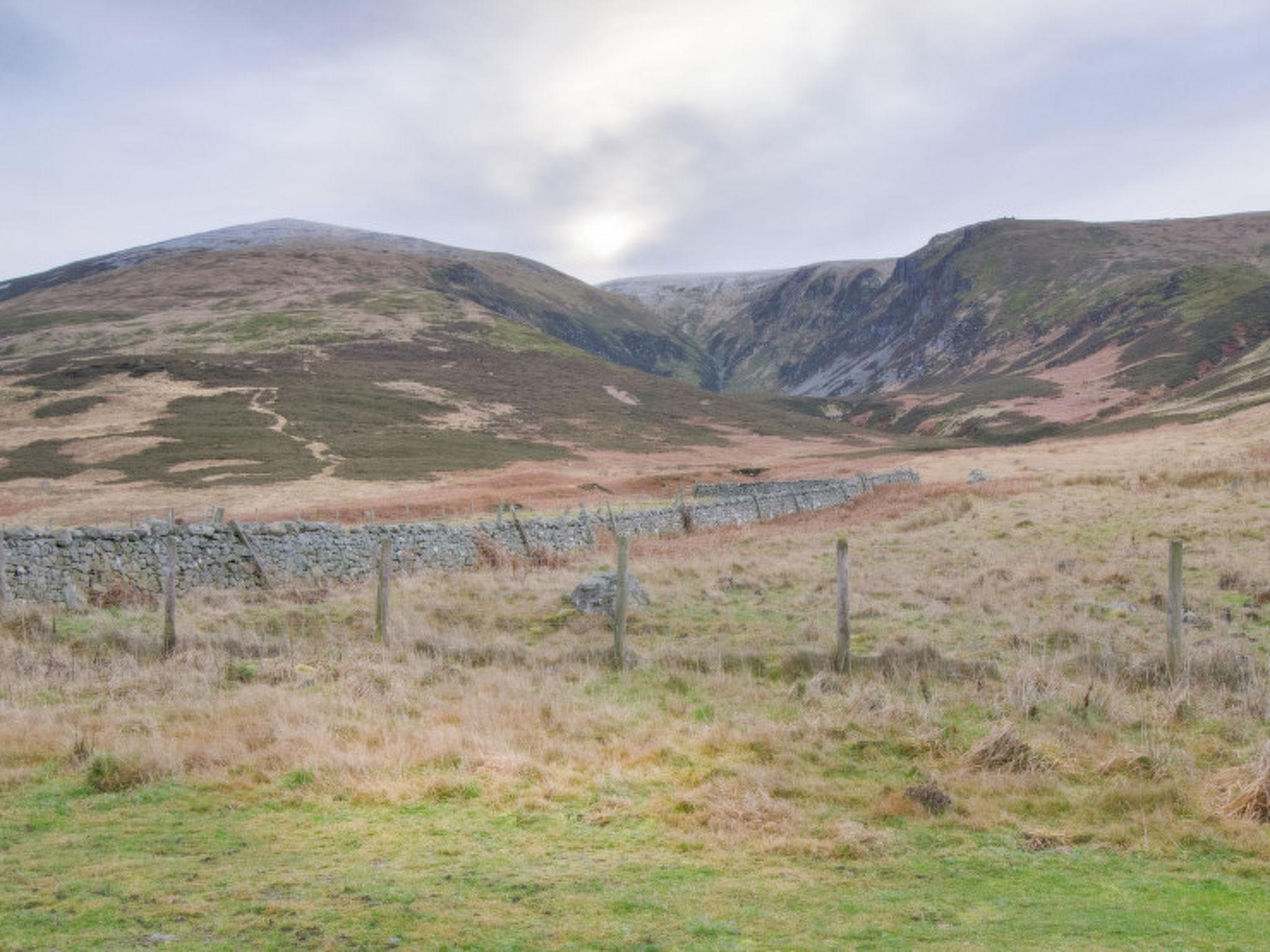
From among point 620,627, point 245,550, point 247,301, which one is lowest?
point 620,627

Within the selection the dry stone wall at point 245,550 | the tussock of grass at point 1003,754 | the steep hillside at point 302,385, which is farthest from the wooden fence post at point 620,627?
the steep hillside at point 302,385

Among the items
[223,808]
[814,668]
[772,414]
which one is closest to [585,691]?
[814,668]

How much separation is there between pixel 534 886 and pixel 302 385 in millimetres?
A: 99412

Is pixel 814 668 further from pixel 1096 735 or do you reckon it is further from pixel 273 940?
pixel 273 940

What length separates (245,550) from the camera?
75.8ft

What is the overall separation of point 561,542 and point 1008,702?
22.4m

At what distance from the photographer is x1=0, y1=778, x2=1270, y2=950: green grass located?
5543 millimetres

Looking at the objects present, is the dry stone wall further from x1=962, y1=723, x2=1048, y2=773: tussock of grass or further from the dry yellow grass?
x1=962, y1=723, x2=1048, y2=773: tussock of grass

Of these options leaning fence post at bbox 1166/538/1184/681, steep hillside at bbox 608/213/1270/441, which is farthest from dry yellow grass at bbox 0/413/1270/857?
steep hillside at bbox 608/213/1270/441

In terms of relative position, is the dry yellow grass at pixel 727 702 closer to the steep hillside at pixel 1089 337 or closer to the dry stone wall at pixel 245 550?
the dry stone wall at pixel 245 550

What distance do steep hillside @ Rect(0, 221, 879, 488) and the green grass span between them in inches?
2215

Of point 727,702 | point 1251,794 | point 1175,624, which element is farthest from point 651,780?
point 1175,624

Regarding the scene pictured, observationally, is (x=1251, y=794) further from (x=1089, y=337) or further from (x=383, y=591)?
(x=1089, y=337)

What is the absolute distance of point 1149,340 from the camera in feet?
390
